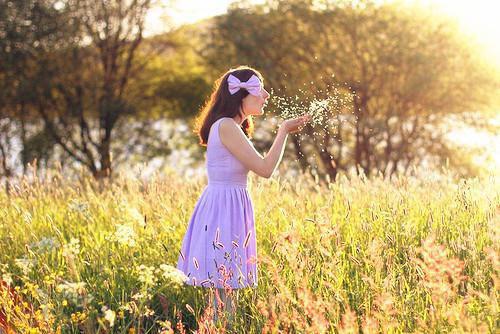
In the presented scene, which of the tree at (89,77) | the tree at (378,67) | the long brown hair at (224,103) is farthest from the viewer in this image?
the tree at (89,77)

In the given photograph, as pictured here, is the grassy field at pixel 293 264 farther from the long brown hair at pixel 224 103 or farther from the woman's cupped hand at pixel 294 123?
the long brown hair at pixel 224 103

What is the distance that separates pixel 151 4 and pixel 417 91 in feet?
21.3

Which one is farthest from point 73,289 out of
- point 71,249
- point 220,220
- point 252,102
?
point 252,102

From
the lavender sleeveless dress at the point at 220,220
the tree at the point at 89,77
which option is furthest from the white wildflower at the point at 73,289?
the tree at the point at 89,77

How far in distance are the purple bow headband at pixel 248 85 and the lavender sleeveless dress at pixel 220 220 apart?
0.95ft

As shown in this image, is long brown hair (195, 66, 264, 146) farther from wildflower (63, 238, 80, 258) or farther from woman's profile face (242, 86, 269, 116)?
wildflower (63, 238, 80, 258)

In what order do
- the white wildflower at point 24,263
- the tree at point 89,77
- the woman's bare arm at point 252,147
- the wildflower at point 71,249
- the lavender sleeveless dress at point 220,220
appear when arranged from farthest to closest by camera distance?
the tree at point 89,77 < the lavender sleeveless dress at point 220,220 < the woman's bare arm at point 252,147 < the white wildflower at point 24,263 < the wildflower at point 71,249

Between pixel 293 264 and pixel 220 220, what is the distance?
4.29 ft

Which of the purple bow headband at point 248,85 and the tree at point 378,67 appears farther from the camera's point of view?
the tree at point 378,67

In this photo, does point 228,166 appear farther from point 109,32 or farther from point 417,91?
point 109,32

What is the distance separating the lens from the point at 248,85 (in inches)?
195

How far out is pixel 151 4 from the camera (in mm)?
17297

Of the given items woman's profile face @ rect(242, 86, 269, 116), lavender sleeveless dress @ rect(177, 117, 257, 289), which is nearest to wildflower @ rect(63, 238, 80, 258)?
lavender sleeveless dress @ rect(177, 117, 257, 289)

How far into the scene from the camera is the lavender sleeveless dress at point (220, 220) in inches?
188
